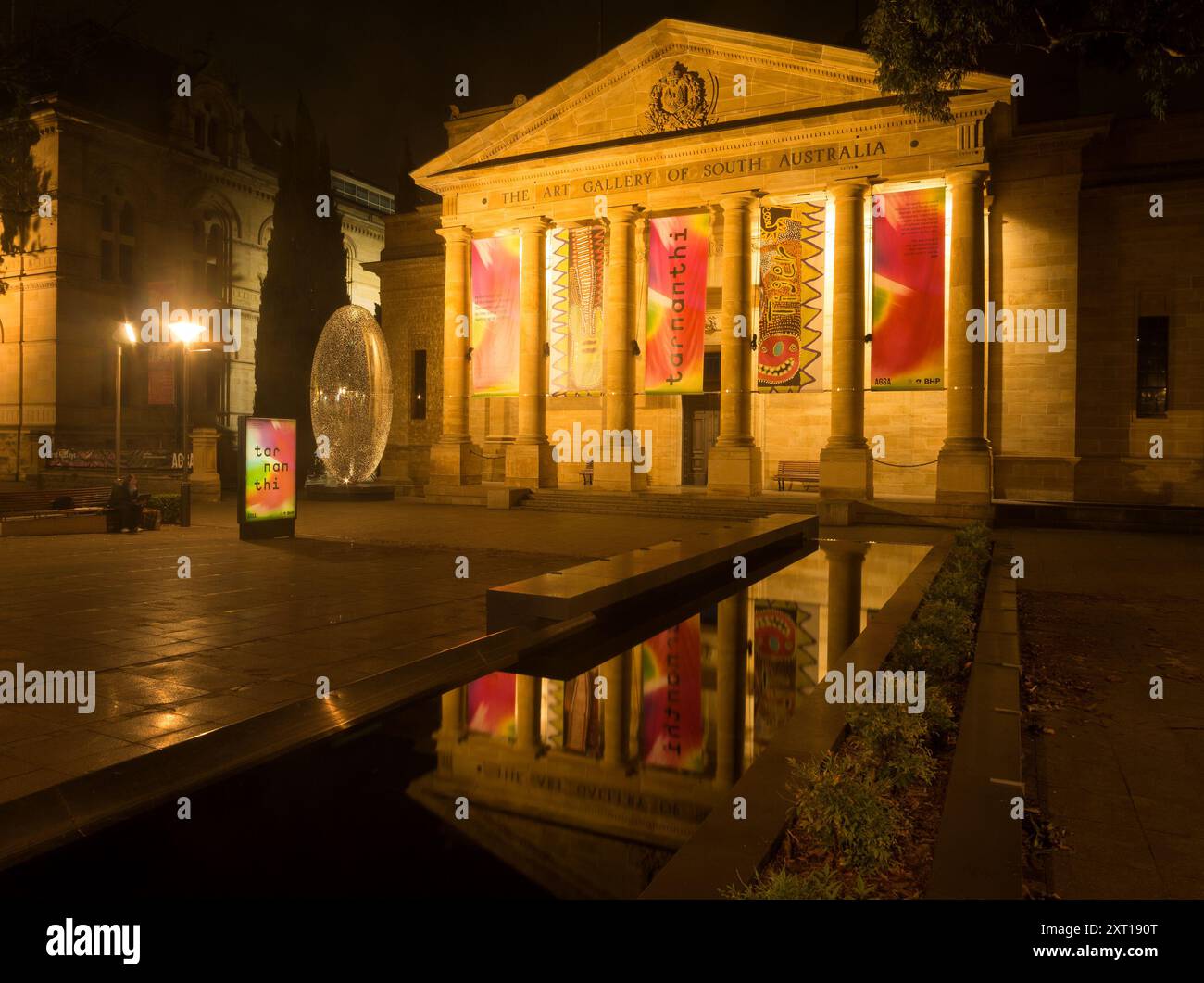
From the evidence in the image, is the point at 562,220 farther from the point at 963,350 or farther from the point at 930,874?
the point at 930,874

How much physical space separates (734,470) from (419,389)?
53.0 feet

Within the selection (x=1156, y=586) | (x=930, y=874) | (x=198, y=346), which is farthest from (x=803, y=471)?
(x=930, y=874)

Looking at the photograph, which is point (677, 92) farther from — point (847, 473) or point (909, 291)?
point (847, 473)

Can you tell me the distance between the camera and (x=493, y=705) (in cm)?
626

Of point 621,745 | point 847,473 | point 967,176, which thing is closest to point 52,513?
point 621,745

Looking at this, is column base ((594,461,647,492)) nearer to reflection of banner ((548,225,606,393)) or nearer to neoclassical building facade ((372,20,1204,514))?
neoclassical building facade ((372,20,1204,514))

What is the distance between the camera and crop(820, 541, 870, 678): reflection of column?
27.1ft

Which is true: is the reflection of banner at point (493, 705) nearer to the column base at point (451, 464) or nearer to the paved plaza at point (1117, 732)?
the paved plaza at point (1117, 732)

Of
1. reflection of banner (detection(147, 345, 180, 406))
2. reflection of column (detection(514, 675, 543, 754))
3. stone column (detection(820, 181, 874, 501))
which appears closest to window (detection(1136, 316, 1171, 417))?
stone column (detection(820, 181, 874, 501))

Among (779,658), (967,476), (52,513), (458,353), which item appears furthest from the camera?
(458,353)

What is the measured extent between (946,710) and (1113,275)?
75.9ft

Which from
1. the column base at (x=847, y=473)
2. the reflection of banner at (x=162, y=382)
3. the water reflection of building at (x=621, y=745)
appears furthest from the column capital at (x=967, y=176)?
the reflection of banner at (x=162, y=382)

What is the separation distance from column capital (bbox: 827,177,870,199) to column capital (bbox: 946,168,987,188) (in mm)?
1983

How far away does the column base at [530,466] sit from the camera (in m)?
26.2
